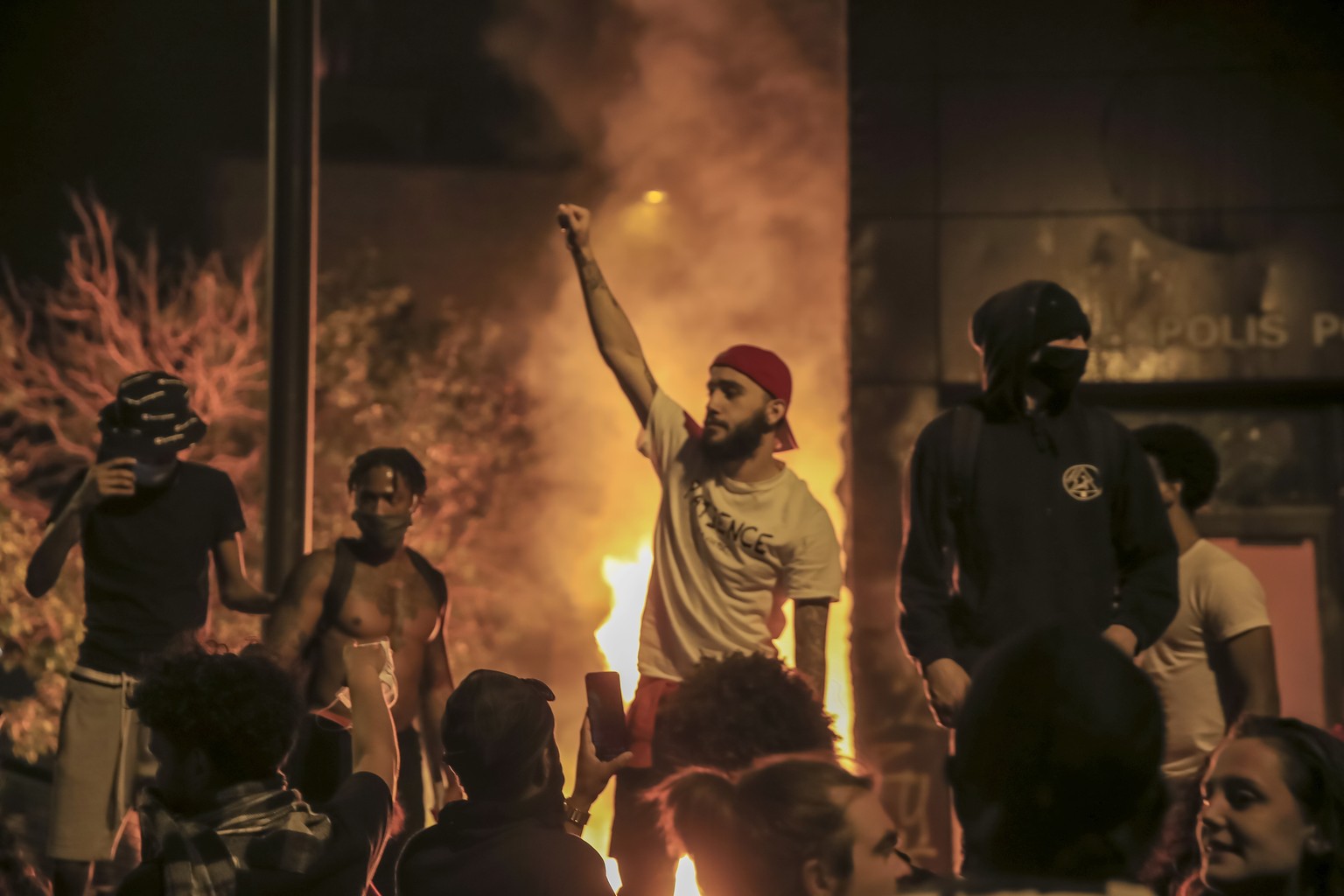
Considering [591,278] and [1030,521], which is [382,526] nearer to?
[591,278]

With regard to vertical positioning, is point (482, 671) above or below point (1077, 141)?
below

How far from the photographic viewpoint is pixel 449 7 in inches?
530

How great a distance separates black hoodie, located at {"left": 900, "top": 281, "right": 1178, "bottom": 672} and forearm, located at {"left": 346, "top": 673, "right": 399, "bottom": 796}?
1434 millimetres

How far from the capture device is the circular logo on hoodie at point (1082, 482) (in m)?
4.45

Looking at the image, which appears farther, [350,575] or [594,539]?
[594,539]

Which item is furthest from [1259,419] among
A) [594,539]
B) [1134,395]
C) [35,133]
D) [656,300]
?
[35,133]

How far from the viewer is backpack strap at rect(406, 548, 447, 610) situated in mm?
5914

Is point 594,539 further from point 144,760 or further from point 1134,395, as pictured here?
point 144,760

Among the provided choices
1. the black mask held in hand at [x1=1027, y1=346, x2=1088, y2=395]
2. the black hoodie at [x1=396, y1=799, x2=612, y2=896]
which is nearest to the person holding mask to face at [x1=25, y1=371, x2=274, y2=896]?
the black hoodie at [x1=396, y1=799, x2=612, y2=896]

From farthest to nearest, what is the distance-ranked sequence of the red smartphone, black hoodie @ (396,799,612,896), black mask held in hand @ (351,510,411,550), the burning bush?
the burning bush < black mask held in hand @ (351,510,411,550) < the red smartphone < black hoodie @ (396,799,612,896)

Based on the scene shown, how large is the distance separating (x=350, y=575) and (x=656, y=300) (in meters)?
6.74

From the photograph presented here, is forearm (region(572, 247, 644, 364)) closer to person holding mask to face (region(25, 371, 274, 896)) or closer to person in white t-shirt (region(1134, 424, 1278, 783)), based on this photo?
person holding mask to face (region(25, 371, 274, 896))

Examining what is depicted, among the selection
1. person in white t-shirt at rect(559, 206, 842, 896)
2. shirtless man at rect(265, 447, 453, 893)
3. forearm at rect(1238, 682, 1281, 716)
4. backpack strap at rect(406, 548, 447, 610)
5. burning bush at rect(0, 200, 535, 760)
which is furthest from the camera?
burning bush at rect(0, 200, 535, 760)

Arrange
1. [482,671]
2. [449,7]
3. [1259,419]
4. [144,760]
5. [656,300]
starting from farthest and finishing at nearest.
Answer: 1. [449,7]
2. [656,300]
3. [1259,419]
4. [144,760]
5. [482,671]
